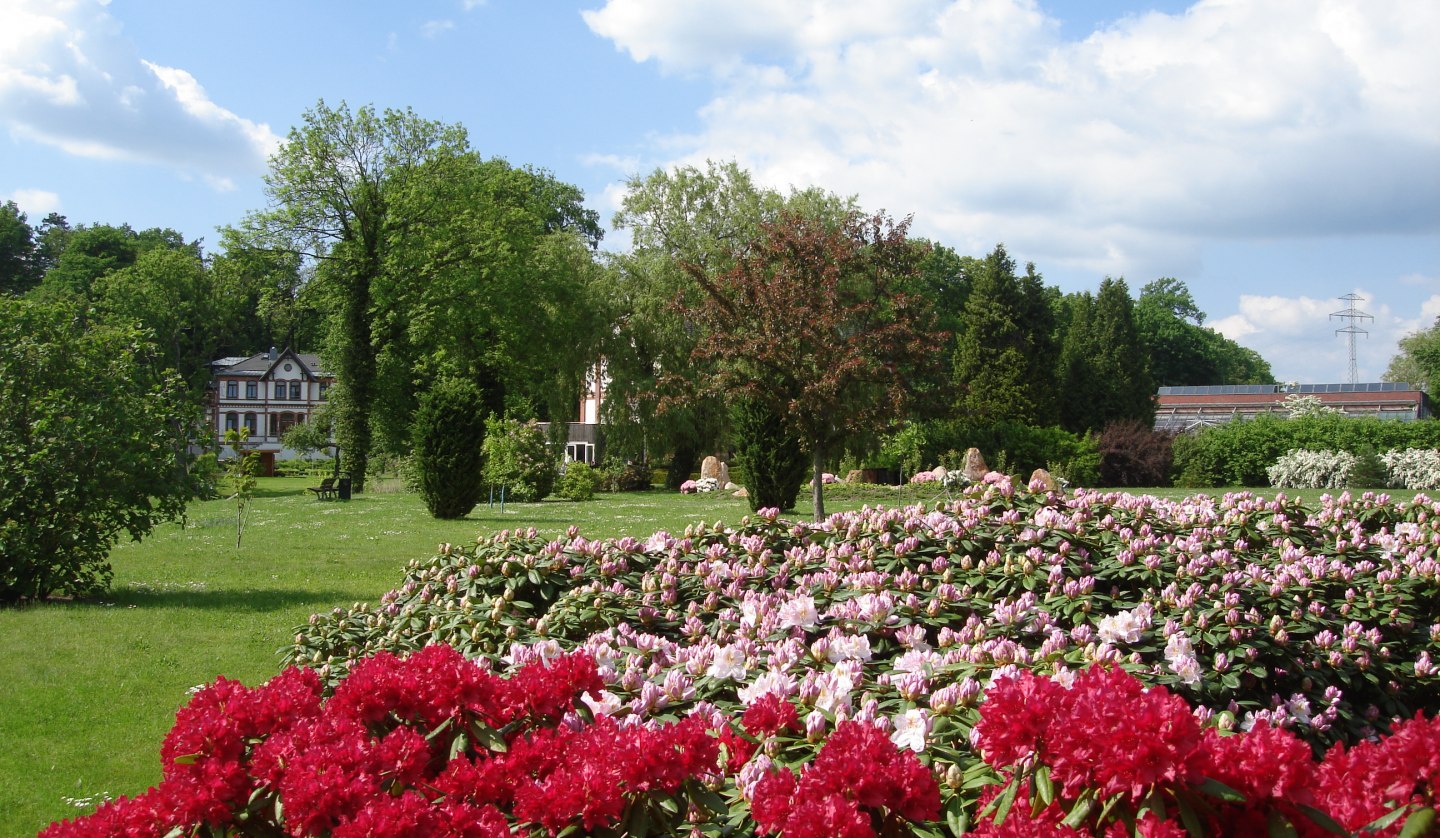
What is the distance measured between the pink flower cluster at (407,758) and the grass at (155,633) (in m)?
2.35

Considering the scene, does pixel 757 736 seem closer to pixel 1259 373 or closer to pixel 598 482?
pixel 598 482

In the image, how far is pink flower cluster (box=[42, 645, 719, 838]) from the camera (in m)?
2.16

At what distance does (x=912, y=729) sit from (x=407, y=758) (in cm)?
122

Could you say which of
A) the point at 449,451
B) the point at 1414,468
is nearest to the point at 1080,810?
the point at 449,451

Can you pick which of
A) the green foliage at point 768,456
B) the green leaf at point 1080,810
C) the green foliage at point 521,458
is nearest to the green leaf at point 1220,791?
the green leaf at point 1080,810

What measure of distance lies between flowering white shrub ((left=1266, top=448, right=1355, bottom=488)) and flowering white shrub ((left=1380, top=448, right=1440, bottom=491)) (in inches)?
31.0

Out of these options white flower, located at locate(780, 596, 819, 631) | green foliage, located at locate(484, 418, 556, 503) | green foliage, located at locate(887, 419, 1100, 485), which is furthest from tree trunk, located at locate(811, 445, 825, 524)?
green foliage, located at locate(887, 419, 1100, 485)

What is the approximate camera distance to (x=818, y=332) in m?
14.8

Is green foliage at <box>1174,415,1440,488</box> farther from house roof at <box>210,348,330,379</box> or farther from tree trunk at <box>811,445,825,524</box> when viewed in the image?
house roof at <box>210,348,330,379</box>

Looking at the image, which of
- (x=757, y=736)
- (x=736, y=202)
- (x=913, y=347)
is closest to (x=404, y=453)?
(x=736, y=202)

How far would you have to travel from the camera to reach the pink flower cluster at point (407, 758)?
2164mm

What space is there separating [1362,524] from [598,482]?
2411 centimetres

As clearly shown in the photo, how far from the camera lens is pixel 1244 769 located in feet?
6.01

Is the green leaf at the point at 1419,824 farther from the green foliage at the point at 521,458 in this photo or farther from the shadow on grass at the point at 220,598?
the green foliage at the point at 521,458
